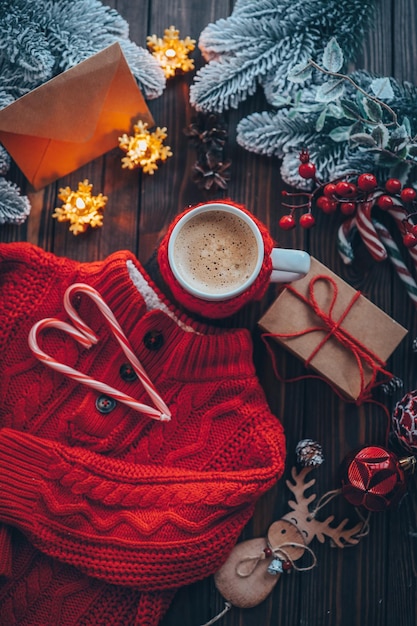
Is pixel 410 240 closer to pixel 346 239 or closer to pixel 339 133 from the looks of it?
pixel 346 239

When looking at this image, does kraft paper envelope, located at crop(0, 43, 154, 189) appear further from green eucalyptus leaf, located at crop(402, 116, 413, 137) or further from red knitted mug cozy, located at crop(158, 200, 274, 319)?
green eucalyptus leaf, located at crop(402, 116, 413, 137)

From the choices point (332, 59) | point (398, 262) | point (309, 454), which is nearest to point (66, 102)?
point (332, 59)

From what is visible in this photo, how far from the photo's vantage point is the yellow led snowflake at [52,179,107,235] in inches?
50.2

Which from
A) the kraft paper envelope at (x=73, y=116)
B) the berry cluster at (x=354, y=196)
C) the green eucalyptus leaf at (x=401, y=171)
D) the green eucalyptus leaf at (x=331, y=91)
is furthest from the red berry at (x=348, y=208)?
the kraft paper envelope at (x=73, y=116)

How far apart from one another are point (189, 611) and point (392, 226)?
0.91 metres

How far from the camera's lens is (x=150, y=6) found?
1.33 m

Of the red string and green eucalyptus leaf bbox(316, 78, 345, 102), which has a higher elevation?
green eucalyptus leaf bbox(316, 78, 345, 102)

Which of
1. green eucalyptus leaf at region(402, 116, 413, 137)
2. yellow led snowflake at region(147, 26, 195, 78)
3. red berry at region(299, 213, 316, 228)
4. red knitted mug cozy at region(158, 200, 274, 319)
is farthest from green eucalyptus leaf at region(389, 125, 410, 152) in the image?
yellow led snowflake at region(147, 26, 195, 78)

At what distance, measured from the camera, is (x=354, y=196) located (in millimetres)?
1247

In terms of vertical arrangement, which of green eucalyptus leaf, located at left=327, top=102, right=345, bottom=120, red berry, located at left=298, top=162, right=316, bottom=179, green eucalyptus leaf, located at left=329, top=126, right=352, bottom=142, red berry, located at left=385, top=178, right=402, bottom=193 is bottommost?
red berry, located at left=385, top=178, right=402, bottom=193

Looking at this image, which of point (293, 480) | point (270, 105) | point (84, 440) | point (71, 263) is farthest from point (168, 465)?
point (270, 105)

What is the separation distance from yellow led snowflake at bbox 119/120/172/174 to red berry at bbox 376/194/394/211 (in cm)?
45

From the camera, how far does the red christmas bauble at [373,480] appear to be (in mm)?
1155

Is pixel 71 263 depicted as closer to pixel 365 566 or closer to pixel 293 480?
pixel 293 480
